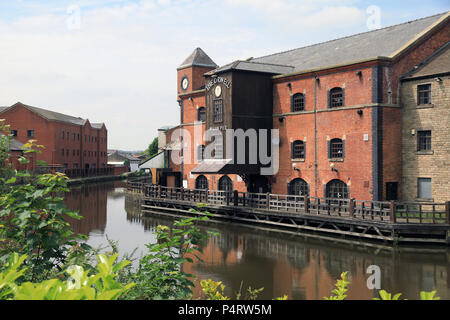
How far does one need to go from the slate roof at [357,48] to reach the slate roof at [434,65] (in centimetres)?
155

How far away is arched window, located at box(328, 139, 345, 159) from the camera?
25484mm

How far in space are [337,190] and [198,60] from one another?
20044 mm

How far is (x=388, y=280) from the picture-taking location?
14.3 meters

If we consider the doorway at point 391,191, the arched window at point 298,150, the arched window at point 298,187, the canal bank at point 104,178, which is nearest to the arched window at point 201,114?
the arched window at point 298,150

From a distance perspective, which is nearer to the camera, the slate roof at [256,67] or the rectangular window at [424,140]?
the rectangular window at [424,140]

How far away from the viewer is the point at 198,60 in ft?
129

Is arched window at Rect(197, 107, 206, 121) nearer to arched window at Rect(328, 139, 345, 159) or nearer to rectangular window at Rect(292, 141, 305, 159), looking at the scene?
rectangular window at Rect(292, 141, 305, 159)

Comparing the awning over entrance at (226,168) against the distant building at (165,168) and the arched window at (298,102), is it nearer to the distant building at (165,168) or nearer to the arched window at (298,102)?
the arched window at (298,102)

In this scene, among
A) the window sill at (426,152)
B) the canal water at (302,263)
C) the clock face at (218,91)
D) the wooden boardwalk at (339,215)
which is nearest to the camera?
the canal water at (302,263)

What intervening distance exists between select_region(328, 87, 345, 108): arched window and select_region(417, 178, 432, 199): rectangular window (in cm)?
641

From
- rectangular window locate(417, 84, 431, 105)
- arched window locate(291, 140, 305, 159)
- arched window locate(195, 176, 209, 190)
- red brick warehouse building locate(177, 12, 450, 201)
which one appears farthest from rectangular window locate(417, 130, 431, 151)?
arched window locate(195, 176, 209, 190)

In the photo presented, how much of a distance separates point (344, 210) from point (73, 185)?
138 ft

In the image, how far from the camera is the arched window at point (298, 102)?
28.0 m
